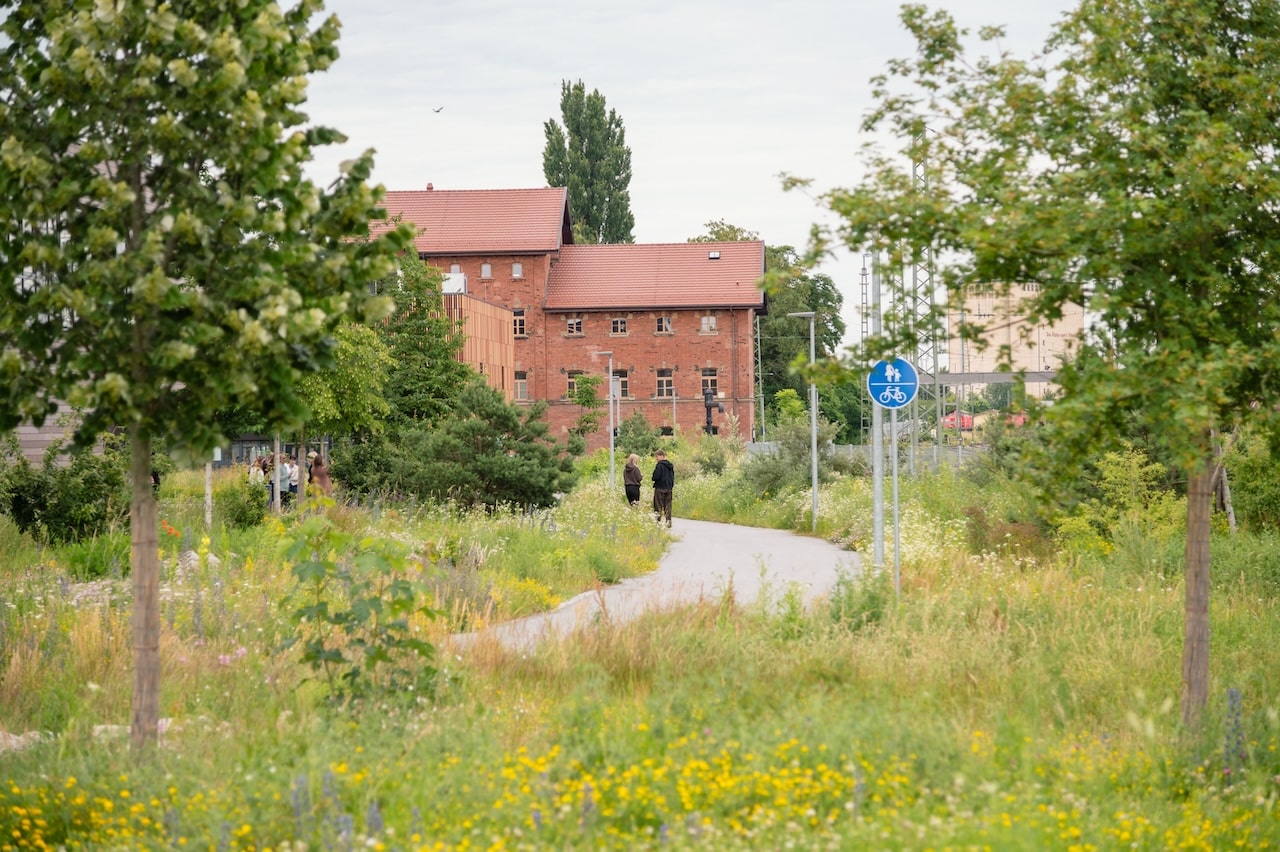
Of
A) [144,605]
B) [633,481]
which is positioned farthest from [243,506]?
[144,605]

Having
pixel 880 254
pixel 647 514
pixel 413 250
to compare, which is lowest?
pixel 647 514

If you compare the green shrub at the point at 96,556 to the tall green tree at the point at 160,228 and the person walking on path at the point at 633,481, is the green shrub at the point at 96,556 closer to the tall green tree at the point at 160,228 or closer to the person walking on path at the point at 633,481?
the tall green tree at the point at 160,228

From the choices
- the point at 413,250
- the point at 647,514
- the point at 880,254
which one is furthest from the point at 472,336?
the point at 880,254

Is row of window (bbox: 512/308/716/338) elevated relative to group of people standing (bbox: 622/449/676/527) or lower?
elevated

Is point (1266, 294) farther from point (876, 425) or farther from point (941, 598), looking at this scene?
point (876, 425)

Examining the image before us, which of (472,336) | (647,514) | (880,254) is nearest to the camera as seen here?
(880,254)

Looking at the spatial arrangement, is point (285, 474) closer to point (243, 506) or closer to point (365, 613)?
point (243, 506)

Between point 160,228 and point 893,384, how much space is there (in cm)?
1017

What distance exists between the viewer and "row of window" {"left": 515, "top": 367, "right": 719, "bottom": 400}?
76000 mm

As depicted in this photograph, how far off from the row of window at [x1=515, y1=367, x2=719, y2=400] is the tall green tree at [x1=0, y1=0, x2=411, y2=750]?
6806cm

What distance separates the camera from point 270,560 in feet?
52.0

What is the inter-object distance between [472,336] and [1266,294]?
48.5 metres

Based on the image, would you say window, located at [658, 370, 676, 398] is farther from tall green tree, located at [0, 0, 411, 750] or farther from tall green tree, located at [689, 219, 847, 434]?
tall green tree, located at [0, 0, 411, 750]

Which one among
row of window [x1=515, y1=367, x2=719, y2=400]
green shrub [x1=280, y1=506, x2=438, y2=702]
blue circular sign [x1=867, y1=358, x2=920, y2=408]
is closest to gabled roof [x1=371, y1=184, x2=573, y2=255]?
row of window [x1=515, y1=367, x2=719, y2=400]
